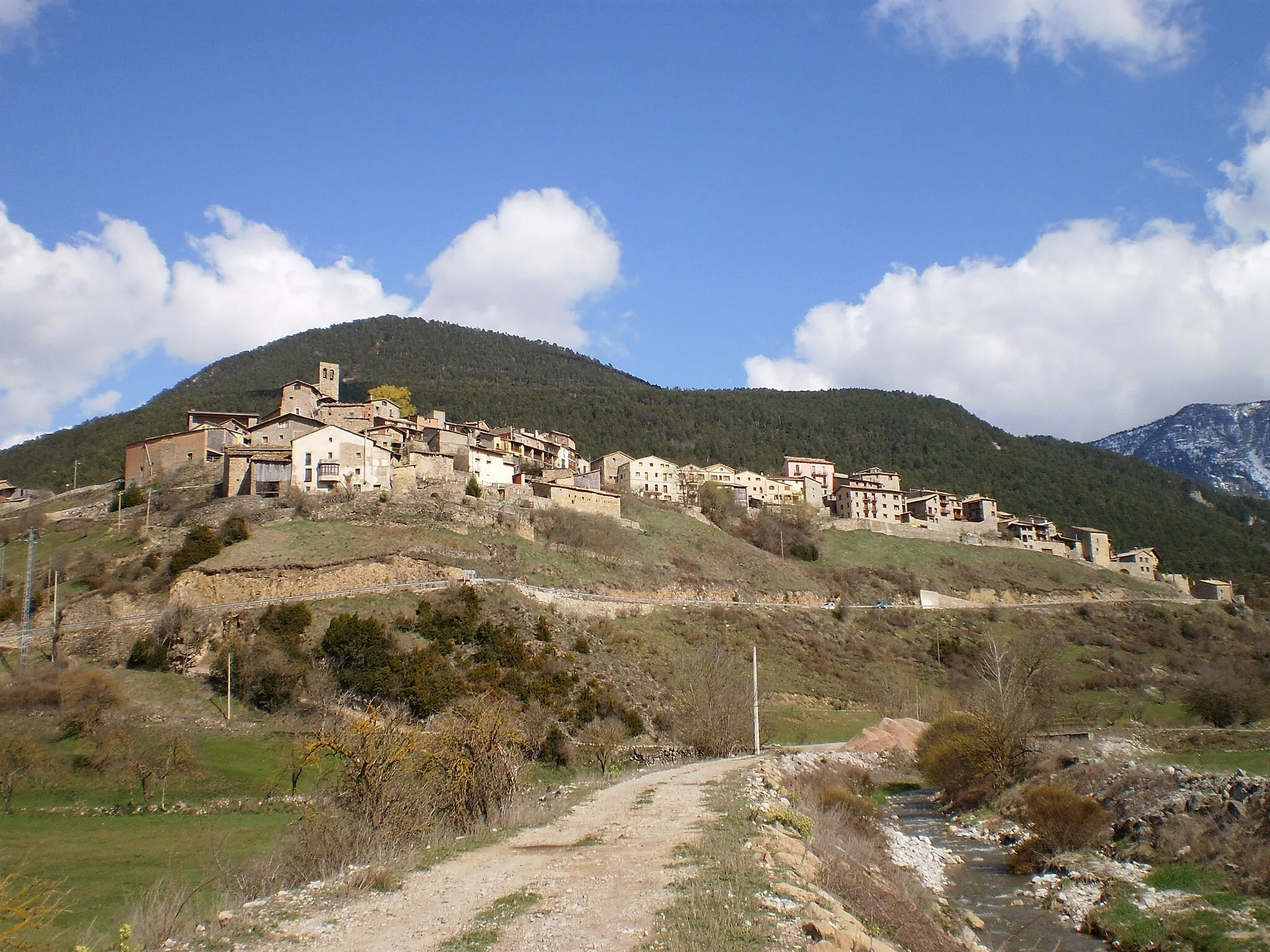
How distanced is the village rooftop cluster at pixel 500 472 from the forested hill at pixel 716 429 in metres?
20.3

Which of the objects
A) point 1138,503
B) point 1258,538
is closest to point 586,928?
point 1138,503

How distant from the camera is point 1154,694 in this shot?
56875 mm

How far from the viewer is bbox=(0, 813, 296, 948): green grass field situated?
1598cm

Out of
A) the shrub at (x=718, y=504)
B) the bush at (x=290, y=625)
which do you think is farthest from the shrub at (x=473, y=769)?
the shrub at (x=718, y=504)

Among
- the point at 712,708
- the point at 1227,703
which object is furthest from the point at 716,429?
the point at 1227,703

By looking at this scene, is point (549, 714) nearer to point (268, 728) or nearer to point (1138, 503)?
point (268, 728)

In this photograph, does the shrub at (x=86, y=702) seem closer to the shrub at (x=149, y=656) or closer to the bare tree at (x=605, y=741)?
the shrub at (x=149, y=656)

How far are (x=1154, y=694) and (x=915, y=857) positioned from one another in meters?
42.3

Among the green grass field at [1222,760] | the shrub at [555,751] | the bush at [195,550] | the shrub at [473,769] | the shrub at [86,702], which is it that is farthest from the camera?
the bush at [195,550]

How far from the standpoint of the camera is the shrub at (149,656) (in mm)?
39531

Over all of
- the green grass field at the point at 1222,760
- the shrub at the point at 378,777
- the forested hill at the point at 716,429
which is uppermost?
the forested hill at the point at 716,429

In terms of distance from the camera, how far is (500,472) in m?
69.1

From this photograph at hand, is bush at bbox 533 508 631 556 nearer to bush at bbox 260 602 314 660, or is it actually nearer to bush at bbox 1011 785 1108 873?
bush at bbox 260 602 314 660

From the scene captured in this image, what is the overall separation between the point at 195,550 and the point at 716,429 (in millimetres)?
106964
